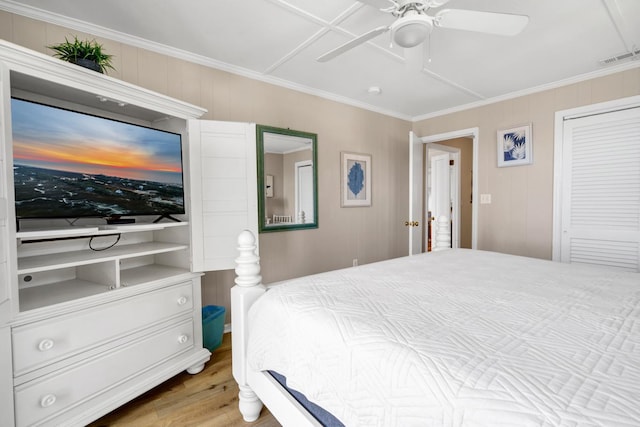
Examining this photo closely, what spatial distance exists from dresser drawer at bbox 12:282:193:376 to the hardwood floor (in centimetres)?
46

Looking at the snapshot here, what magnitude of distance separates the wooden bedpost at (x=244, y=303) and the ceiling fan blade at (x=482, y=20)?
150 centimetres

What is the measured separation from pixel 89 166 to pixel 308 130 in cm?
206

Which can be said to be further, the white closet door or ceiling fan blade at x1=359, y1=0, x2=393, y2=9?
the white closet door

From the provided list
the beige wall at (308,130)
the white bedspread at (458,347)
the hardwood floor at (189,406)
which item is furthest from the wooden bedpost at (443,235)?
the hardwood floor at (189,406)

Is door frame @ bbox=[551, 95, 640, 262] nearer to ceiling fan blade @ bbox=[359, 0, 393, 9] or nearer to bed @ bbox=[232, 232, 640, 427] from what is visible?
bed @ bbox=[232, 232, 640, 427]

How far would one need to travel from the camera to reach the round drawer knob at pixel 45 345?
1.30m

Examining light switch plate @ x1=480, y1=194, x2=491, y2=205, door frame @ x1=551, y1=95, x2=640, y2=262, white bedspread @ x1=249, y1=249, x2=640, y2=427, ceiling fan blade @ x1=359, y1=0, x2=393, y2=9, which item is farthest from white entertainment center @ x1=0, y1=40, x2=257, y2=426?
door frame @ x1=551, y1=95, x2=640, y2=262

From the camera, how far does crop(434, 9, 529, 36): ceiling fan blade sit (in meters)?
1.42

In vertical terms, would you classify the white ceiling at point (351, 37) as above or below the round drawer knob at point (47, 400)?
above

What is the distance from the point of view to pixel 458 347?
0.82 m

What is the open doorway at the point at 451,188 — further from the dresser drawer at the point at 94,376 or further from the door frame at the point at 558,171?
the dresser drawer at the point at 94,376

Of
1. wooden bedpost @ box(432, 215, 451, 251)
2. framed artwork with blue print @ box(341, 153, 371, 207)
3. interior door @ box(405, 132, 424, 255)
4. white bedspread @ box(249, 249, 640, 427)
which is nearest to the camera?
white bedspread @ box(249, 249, 640, 427)

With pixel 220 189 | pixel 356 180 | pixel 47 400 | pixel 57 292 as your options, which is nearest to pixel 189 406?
pixel 47 400

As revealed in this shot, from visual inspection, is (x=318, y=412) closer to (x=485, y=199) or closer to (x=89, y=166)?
(x=89, y=166)
